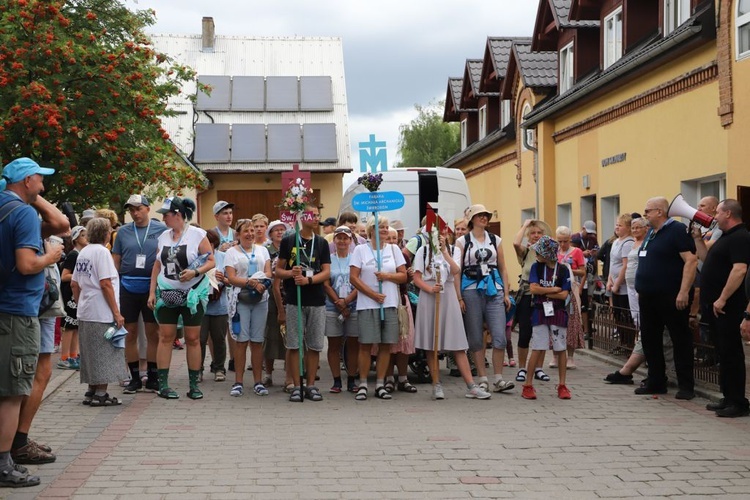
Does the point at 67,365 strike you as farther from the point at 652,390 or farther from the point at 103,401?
Answer: the point at 652,390

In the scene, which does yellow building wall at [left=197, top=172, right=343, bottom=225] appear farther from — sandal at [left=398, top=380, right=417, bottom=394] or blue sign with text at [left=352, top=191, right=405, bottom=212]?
sandal at [left=398, top=380, right=417, bottom=394]

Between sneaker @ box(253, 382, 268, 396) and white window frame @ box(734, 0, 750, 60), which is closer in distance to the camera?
sneaker @ box(253, 382, 268, 396)

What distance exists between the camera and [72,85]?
1731 centimetres

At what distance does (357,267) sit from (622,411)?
10.2 feet

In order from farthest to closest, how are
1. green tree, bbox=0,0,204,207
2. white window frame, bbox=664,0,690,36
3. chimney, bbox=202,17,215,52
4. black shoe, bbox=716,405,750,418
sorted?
chimney, bbox=202,17,215,52 → white window frame, bbox=664,0,690,36 → green tree, bbox=0,0,204,207 → black shoe, bbox=716,405,750,418

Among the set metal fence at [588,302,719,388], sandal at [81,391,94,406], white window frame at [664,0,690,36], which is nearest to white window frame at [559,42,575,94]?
white window frame at [664,0,690,36]

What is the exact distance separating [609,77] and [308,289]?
10.6 meters

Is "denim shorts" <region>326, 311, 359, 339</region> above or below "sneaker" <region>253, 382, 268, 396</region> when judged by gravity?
above

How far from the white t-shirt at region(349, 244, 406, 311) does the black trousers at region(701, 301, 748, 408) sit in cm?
337

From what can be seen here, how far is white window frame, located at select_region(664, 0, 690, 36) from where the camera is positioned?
17484 mm

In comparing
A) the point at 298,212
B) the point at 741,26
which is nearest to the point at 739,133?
the point at 741,26

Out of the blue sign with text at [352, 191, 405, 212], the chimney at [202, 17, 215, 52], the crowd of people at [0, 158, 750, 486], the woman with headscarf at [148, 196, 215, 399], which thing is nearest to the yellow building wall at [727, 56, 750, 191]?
the crowd of people at [0, 158, 750, 486]

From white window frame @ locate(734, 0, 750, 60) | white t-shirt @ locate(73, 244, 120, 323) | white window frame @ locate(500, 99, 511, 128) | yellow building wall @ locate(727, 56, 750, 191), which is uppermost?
white window frame @ locate(500, 99, 511, 128)

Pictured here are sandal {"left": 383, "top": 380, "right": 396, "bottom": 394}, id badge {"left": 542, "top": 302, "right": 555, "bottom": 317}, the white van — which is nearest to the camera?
id badge {"left": 542, "top": 302, "right": 555, "bottom": 317}
